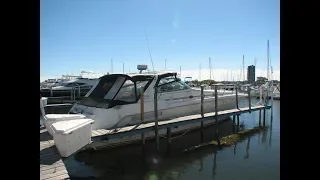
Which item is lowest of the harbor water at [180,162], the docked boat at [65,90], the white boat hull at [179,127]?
the harbor water at [180,162]

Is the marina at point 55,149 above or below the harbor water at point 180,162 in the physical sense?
above

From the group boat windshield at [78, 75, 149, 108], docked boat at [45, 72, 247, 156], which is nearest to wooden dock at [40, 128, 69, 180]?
docked boat at [45, 72, 247, 156]

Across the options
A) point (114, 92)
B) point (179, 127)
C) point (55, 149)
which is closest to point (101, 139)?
point (55, 149)

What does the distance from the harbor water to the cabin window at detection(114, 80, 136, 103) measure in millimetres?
1926

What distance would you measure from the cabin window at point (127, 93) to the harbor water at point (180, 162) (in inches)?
75.8

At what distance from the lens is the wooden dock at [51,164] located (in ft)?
17.0

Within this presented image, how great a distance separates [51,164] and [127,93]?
5.24 metres

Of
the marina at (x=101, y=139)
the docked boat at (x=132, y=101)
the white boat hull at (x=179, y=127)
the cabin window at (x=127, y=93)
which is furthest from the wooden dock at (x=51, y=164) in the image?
the cabin window at (x=127, y=93)

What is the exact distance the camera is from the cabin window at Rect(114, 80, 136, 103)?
10.5m

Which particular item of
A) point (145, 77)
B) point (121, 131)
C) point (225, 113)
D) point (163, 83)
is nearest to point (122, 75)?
point (145, 77)

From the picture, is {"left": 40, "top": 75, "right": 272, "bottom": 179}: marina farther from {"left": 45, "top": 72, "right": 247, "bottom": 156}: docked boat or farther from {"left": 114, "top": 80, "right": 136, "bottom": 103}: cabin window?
{"left": 114, "top": 80, "right": 136, "bottom": 103}: cabin window

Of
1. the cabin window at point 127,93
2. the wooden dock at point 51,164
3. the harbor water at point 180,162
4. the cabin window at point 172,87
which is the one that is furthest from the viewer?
the cabin window at point 172,87

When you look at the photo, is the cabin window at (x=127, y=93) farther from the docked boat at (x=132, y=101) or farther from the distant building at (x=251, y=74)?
the distant building at (x=251, y=74)
